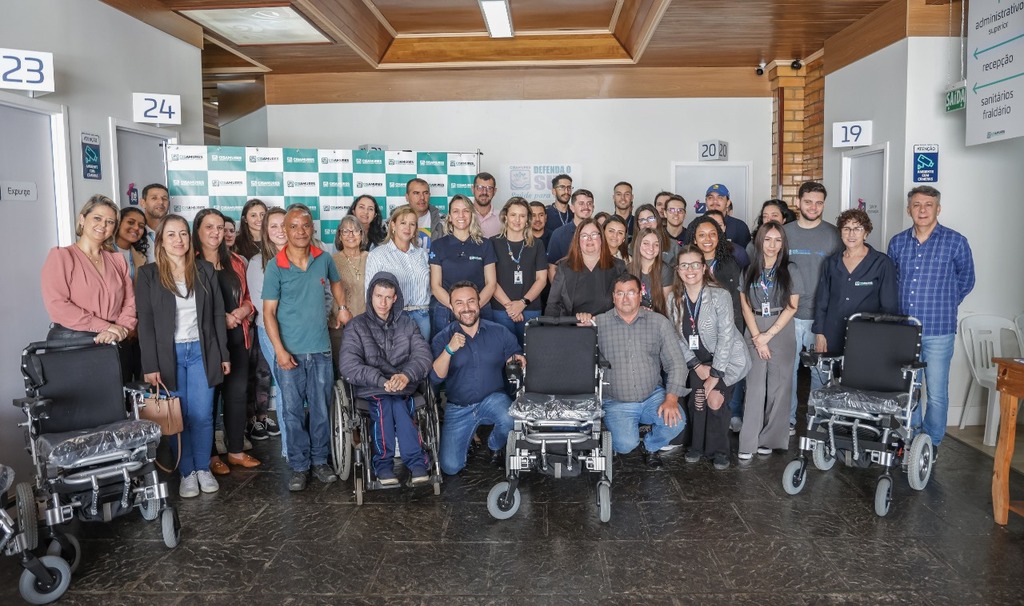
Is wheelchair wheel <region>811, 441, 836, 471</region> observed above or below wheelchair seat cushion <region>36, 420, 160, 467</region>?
below

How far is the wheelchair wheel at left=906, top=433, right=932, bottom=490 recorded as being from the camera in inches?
157

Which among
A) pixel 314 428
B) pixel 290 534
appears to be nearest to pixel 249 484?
pixel 314 428

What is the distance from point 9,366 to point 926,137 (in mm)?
6325

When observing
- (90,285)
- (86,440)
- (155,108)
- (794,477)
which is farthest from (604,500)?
(155,108)

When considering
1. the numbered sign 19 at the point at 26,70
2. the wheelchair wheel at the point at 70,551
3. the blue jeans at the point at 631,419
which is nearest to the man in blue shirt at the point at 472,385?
the blue jeans at the point at 631,419

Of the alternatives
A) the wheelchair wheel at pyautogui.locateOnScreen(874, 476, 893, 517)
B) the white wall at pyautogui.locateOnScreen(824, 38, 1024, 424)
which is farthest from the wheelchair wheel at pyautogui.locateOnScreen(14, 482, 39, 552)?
the white wall at pyautogui.locateOnScreen(824, 38, 1024, 424)

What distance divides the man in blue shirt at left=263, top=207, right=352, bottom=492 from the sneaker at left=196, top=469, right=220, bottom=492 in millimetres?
420

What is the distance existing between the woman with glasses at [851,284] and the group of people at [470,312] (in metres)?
0.01

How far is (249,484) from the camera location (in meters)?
4.48

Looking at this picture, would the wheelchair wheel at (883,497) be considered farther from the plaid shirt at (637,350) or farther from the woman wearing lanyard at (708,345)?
the plaid shirt at (637,350)

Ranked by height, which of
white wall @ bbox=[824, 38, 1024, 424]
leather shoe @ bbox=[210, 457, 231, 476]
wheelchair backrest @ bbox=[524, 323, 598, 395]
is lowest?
leather shoe @ bbox=[210, 457, 231, 476]

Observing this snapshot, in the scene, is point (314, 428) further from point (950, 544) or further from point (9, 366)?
point (950, 544)

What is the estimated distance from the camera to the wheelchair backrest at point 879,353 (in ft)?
13.7

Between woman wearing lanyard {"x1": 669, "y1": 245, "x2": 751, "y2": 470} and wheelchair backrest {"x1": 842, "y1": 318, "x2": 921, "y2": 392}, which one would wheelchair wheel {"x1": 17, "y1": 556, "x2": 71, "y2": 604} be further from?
wheelchair backrest {"x1": 842, "y1": 318, "x2": 921, "y2": 392}
